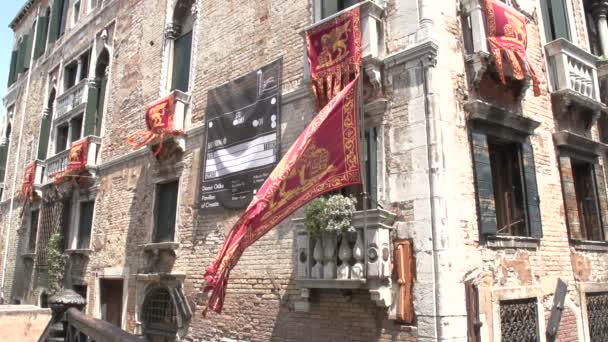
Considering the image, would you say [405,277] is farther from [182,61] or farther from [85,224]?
[85,224]

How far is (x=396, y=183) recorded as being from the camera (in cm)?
681

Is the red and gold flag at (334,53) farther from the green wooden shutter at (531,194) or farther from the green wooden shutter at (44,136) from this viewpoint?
the green wooden shutter at (44,136)

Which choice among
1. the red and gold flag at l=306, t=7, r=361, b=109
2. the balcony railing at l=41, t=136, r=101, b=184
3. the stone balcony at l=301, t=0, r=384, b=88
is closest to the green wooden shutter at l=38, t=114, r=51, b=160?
the balcony railing at l=41, t=136, r=101, b=184

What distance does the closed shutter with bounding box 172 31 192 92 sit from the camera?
1185 cm

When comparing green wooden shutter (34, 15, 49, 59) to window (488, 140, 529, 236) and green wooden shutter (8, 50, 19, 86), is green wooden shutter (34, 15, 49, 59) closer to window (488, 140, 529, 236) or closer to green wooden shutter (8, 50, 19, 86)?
A: green wooden shutter (8, 50, 19, 86)

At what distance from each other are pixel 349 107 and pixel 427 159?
1193 millimetres

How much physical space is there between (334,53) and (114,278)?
7.85 m

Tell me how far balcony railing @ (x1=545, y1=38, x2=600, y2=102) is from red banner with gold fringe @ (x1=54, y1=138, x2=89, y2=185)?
1145cm

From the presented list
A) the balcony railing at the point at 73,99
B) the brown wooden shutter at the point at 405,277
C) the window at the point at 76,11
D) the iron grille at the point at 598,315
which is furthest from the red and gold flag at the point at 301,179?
the window at the point at 76,11

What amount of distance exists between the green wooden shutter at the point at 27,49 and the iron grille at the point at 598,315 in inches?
850

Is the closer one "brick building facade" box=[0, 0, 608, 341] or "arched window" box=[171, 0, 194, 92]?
"brick building facade" box=[0, 0, 608, 341]

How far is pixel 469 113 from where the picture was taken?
709 centimetres

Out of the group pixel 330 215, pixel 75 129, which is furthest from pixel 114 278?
pixel 330 215

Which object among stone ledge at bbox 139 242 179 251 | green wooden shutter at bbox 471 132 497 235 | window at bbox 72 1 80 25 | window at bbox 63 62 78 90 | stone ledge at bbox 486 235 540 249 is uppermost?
window at bbox 72 1 80 25
